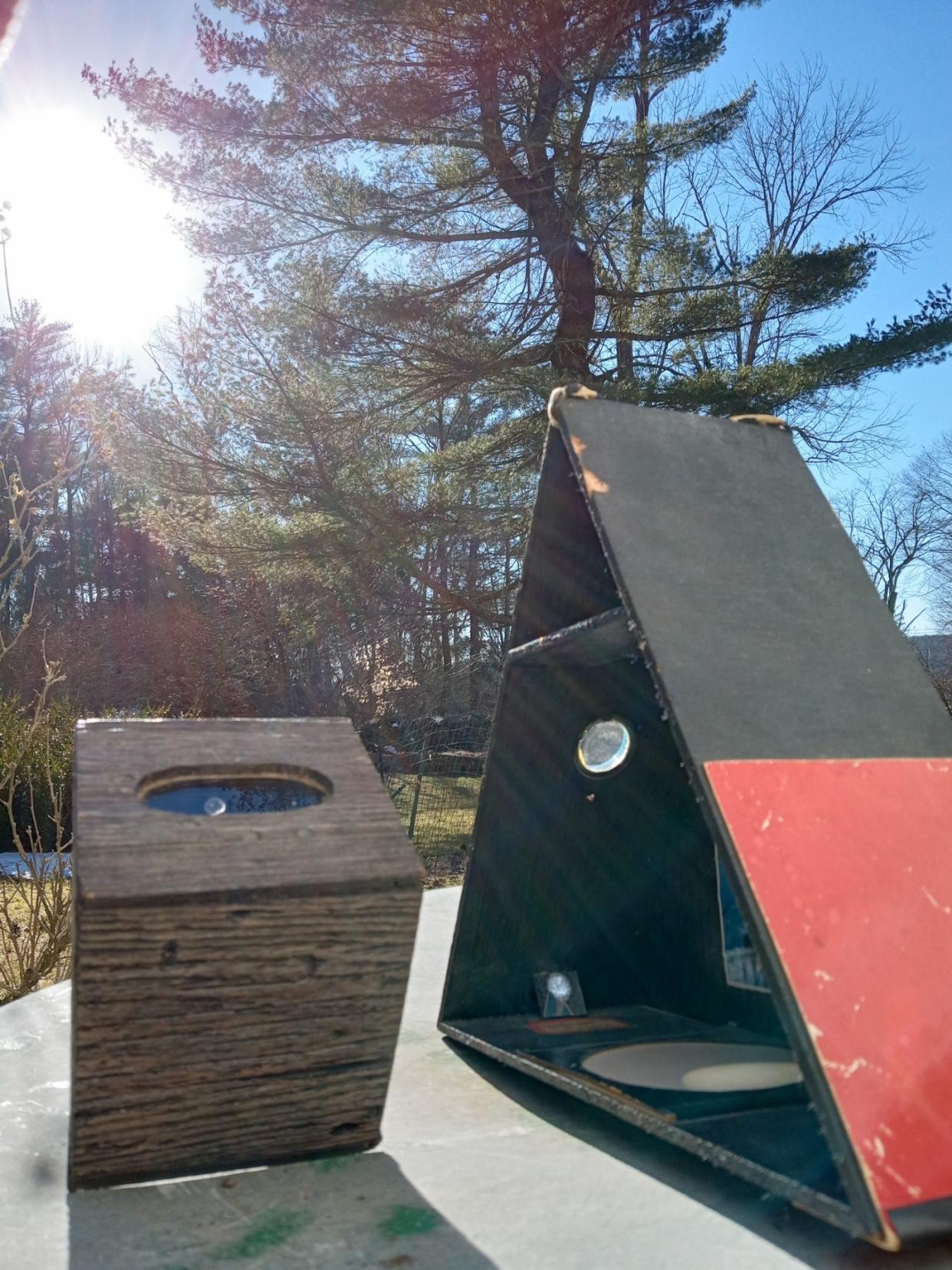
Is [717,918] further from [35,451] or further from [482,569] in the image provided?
[35,451]

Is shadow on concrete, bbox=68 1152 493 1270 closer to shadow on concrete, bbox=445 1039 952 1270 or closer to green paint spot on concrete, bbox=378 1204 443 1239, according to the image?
green paint spot on concrete, bbox=378 1204 443 1239

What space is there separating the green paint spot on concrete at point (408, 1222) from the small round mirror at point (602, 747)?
909 millimetres

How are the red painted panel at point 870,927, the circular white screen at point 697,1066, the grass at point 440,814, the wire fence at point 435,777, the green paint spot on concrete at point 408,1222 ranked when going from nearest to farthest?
1. the red painted panel at point 870,927
2. the green paint spot on concrete at point 408,1222
3. the circular white screen at point 697,1066
4. the grass at point 440,814
5. the wire fence at point 435,777

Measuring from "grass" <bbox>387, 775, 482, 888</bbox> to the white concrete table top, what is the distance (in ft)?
20.1

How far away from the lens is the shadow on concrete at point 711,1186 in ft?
3.91

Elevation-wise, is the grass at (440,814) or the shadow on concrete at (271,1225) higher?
the shadow on concrete at (271,1225)

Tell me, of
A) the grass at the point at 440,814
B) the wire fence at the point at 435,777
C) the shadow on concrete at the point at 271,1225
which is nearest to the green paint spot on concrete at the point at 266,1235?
the shadow on concrete at the point at 271,1225

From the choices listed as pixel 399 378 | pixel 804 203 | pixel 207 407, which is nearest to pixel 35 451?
pixel 207 407

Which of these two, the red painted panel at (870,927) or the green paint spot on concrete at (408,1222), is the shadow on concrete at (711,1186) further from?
the green paint spot on concrete at (408,1222)

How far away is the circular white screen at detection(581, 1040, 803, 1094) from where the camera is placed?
167 centimetres

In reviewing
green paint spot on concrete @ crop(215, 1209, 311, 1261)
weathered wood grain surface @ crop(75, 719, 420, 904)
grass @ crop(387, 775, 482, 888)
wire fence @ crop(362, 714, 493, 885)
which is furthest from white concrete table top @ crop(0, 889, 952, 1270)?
grass @ crop(387, 775, 482, 888)

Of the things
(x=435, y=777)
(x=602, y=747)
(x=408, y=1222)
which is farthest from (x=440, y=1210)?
(x=435, y=777)

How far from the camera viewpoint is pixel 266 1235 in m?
1.26

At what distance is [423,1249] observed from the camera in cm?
125
